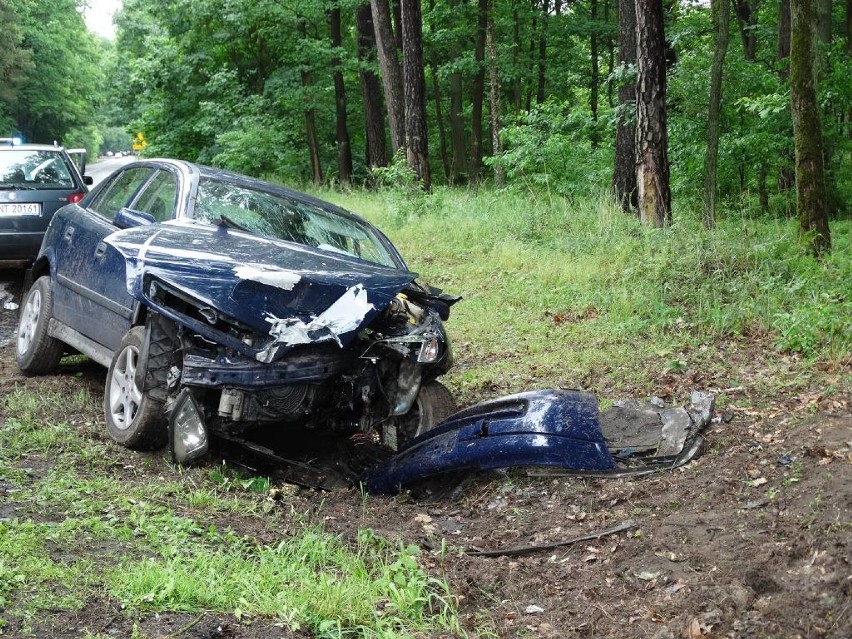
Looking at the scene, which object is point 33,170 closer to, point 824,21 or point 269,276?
point 269,276

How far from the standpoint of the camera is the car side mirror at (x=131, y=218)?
5.96m

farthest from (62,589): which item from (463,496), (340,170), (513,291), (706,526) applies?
(340,170)

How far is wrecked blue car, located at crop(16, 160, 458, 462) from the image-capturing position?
4875mm

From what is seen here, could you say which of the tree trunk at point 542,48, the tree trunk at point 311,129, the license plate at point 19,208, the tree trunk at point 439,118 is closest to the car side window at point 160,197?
the license plate at point 19,208

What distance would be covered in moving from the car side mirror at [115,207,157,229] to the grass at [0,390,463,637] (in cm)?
175

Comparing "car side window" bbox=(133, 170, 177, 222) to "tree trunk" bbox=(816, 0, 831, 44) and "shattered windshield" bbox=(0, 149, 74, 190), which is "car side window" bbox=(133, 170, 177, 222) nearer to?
"shattered windshield" bbox=(0, 149, 74, 190)

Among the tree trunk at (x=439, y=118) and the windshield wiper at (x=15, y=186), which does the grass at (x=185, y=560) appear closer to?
the windshield wiper at (x=15, y=186)

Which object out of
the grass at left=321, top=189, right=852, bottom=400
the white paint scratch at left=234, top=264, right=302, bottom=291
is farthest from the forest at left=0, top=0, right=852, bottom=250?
the white paint scratch at left=234, top=264, right=302, bottom=291

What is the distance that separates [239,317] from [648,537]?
2475 millimetres

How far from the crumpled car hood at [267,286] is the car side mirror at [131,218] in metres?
0.66

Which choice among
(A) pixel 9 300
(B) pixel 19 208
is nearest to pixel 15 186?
(B) pixel 19 208

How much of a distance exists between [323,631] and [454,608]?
0.65 metres

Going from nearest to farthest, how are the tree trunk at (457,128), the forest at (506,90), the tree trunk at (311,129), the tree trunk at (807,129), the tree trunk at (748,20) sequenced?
the tree trunk at (807,129), the forest at (506,90), the tree trunk at (748,20), the tree trunk at (311,129), the tree trunk at (457,128)

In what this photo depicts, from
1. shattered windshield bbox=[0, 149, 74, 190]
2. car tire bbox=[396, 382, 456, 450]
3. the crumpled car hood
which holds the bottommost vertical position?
car tire bbox=[396, 382, 456, 450]
